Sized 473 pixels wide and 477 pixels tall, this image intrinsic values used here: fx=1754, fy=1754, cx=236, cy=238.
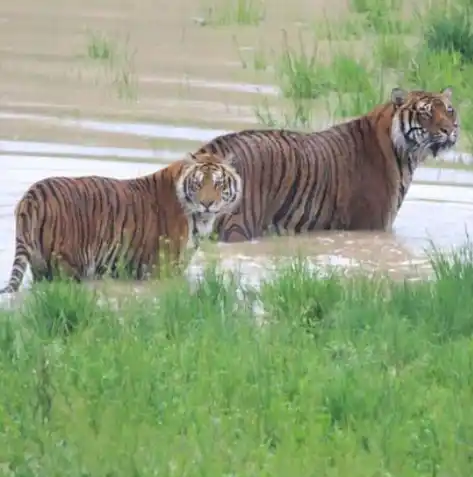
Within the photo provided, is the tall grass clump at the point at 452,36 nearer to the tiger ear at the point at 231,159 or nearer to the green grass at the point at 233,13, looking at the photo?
the green grass at the point at 233,13

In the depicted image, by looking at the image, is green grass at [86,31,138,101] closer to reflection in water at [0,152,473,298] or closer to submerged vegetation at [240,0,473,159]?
submerged vegetation at [240,0,473,159]

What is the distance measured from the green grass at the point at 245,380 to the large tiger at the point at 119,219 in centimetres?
90

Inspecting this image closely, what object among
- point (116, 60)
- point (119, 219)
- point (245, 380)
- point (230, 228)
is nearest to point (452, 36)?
point (116, 60)

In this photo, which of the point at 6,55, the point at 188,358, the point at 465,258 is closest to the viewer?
the point at 188,358

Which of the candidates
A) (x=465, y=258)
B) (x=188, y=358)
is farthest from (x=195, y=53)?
(x=188, y=358)

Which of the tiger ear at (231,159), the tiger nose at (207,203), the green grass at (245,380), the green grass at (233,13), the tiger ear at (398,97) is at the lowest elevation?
the green grass at (245,380)

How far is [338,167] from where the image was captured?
366 inches

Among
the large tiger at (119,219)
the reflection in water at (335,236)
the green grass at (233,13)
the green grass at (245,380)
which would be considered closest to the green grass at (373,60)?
the green grass at (233,13)

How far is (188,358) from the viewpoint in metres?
5.74

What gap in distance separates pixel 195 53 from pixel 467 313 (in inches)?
311

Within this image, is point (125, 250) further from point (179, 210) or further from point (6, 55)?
point (6, 55)

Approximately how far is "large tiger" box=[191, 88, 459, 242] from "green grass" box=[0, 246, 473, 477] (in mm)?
1970

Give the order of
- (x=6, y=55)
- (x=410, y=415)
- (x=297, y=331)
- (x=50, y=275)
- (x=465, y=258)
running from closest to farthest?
(x=410, y=415), (x=297, y=331), (x=465, y=258), (x=50, y=275), (x=6, y=55)

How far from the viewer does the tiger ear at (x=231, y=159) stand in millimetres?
8363
